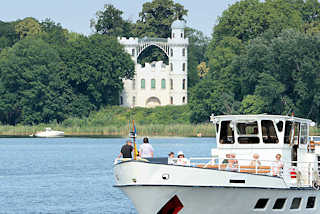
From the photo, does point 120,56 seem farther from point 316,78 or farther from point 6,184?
point 6,184

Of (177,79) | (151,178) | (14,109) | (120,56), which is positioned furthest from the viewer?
(177,79)

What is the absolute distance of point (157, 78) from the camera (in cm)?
14412

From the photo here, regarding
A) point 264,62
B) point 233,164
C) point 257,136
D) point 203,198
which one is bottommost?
point 203,198

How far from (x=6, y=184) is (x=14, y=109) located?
247ft

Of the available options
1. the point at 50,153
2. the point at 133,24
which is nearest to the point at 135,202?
the point at 50,153

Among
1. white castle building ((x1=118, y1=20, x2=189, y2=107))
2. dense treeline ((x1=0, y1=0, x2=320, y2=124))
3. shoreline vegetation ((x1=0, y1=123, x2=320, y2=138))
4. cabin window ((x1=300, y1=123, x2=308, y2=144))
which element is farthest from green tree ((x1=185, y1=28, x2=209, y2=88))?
cabin window ((x1=300, y1=123, x2=308, y2=144))

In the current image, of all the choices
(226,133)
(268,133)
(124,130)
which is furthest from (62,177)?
(124,130)

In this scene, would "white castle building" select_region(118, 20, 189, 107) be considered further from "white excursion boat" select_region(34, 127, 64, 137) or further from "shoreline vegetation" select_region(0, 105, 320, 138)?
"white excursion boat" select_region(34, 127, 64, 137)

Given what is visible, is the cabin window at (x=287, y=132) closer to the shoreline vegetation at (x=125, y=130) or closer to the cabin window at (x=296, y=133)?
the cabin window at (x=296, y=133)

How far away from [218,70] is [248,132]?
8892 centimetres

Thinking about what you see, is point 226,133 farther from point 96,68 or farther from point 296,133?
point 96,68

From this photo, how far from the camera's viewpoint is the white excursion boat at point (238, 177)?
94.8 ft

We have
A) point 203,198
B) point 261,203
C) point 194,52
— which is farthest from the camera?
point 194,52

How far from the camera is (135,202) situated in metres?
29.9
